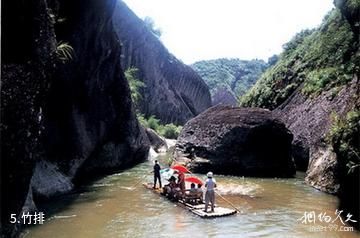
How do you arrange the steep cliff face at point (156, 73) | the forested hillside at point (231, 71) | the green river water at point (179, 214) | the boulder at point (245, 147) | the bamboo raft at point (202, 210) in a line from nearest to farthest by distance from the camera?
the green river water at point (179, 214) < the bamboo raft at point (202, 210) < the boulder at point (245, 147) < the steep cliff face at point (156, 73) < the forested hillside at point (231, 71)

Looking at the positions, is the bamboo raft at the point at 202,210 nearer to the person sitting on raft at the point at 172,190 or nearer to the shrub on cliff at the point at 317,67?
the person sitting on raft at the point at 172,190

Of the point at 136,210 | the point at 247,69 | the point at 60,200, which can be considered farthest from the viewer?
the point at 247,69

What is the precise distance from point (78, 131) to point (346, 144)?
1362cm

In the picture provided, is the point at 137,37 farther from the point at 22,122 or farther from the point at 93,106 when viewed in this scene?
the point at 22,122

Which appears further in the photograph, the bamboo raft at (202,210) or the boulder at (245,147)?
the boulder at (245,147)

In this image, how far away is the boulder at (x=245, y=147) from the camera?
2648 cm

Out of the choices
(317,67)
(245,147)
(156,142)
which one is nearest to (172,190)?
(245,147)

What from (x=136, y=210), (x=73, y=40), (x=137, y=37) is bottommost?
(x=136, y=210)

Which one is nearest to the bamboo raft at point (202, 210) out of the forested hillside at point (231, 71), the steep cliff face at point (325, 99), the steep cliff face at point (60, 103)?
the steep cliff face at point (325, 99)

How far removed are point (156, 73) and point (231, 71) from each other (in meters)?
88.8

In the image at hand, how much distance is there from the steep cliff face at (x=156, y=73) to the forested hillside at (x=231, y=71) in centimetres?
6444

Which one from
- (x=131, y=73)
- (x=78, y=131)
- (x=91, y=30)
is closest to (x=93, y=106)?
(x=78, y=131)

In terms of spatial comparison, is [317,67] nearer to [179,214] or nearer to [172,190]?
[172,190]

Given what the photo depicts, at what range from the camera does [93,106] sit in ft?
89.2
